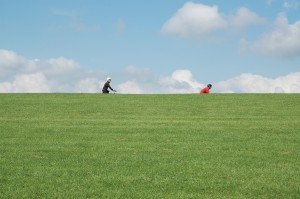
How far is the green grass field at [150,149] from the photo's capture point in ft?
31.5

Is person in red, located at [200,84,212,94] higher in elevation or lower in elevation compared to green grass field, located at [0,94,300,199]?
higher

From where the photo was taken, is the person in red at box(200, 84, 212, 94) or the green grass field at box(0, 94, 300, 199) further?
the person in red at box(200, 84, 212, 94)

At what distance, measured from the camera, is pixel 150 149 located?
13977 mm

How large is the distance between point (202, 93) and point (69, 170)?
21571 millimetres

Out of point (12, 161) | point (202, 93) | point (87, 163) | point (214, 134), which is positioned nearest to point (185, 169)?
point (87, 163)

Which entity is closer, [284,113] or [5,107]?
[284,113]

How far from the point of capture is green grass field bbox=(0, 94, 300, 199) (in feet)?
31.5

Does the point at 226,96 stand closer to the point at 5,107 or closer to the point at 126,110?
the point at 126,110

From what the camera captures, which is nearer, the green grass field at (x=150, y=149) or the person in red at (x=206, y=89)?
the green grass field at (x=150, y=149)

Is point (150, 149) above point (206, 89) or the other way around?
the other way around

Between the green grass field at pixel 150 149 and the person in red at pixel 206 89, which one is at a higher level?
the person in red at pixel 206 89

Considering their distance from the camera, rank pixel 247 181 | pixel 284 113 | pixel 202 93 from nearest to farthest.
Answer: pixel 247 181 < pixel 284 113 < pixel 202 93

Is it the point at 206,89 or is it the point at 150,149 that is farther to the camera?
the point at 206,89

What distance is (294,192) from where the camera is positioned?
931 centimetres
